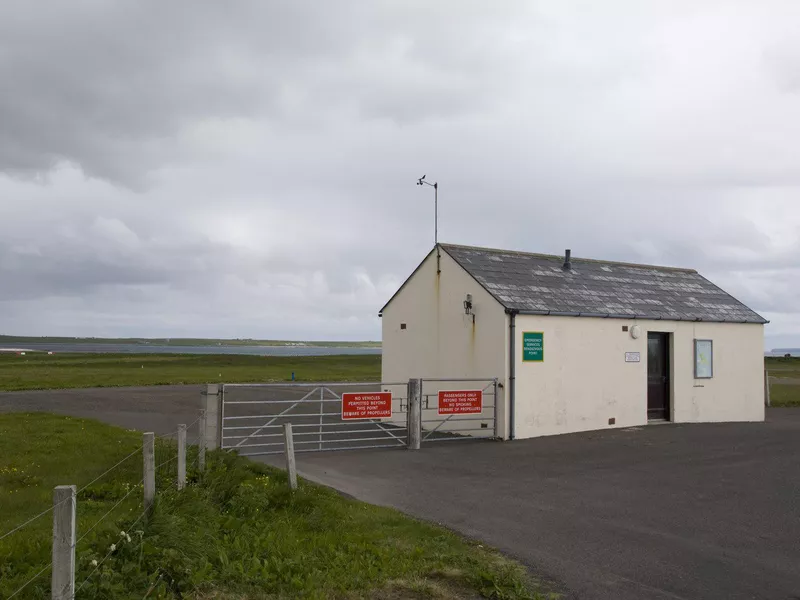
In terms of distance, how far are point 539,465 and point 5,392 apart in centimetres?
2540

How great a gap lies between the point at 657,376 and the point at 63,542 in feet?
60.8

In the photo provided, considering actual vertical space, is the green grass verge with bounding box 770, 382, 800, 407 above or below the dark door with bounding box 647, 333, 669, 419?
below

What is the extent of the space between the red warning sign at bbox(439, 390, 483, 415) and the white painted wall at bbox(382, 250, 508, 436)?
2.38 feet

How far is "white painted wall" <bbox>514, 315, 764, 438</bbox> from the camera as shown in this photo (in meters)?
17.2

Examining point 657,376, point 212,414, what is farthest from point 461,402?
point 657,376

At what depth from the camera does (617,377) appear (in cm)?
1884

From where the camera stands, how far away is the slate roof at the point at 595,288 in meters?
18.0

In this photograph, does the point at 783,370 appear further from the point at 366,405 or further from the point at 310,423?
the point at 366,405

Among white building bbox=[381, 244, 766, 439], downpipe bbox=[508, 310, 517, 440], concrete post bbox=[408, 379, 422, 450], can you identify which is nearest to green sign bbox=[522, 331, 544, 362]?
white building bbox=[381, 244, 766, 439]

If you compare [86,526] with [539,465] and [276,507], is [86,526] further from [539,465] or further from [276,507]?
[539,465]

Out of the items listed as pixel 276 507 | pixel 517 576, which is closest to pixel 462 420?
pixel 276 507

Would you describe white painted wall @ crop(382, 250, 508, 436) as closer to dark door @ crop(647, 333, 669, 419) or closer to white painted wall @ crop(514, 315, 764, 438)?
white painted wall @ crop(514, 315, 764, 438)

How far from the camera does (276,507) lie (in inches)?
344

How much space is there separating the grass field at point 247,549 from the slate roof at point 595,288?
938 centimetres
